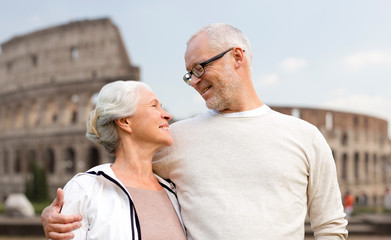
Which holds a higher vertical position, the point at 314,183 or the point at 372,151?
the point at 314,183

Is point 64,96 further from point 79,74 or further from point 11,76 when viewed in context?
point 11,76

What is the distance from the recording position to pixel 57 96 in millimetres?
29062

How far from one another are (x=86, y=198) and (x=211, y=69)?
960mm

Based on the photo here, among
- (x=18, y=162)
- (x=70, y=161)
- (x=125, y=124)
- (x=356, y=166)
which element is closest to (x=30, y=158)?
(x=18, y=162)

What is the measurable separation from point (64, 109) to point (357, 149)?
22.6 metres

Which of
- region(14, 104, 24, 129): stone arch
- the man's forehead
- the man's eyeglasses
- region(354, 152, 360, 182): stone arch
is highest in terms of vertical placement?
the man's forehead

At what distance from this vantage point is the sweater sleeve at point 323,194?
88.2 inches

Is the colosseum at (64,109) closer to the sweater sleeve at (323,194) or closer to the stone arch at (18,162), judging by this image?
the stone arch at (18,162)

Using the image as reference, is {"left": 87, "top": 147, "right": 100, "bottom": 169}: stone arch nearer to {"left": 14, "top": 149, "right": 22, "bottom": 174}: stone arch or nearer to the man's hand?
{"left": 14, "top": 149, "right": 22, "bottom": 174}: stone arch

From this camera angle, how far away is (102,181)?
→ 219 centimetres

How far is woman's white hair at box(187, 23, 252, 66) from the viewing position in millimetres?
2342

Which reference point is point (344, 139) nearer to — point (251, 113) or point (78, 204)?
point (251, 113)

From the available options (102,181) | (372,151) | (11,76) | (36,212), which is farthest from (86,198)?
(372,151)

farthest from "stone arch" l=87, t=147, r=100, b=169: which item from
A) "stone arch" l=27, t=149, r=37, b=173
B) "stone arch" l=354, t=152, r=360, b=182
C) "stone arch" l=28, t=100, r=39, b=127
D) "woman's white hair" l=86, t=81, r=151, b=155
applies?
"woman's white hair" l=86, t=81, r=151, b=155
